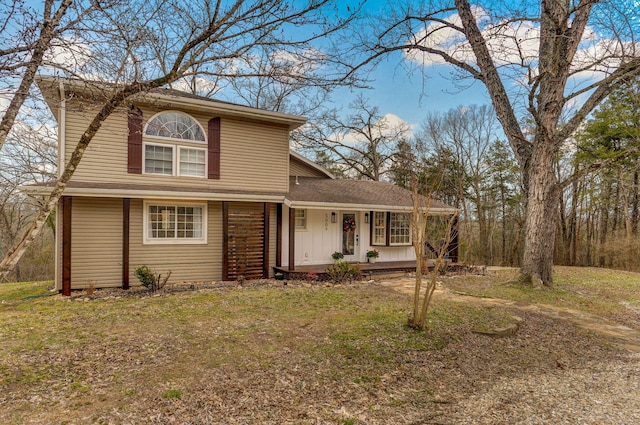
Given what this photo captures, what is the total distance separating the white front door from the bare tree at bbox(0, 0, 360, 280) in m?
7.78

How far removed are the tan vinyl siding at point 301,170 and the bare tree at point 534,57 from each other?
4.65 m

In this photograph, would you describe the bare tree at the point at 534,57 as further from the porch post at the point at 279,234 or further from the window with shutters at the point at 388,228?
the porch post at the point at 279,234

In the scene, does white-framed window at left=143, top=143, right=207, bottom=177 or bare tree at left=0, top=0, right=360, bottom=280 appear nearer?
bare tree at left=0, top=0, right=360, bottom=280

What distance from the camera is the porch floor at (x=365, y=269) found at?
32.0 feet

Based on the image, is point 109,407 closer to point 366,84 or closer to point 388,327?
point 388,327

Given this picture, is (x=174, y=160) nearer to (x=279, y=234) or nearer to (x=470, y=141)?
(x=279, y=234)

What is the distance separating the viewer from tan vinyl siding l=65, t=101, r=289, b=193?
8.43 m

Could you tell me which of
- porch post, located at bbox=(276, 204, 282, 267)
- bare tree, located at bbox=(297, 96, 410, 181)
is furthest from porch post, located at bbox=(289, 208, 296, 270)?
bare tree, located at bbox=(297, 96, 410, 181)

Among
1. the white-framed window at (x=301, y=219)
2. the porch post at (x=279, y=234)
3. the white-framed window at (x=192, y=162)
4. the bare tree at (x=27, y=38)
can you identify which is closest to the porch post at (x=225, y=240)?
the white-framed window at (x=192, y=162)

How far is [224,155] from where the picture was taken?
32.5ft

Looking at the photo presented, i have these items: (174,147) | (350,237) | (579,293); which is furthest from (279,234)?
(579,293)

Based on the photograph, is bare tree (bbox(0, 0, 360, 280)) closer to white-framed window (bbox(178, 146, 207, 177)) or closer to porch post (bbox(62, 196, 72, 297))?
porch post (bbox(62, 196, 72, 297))

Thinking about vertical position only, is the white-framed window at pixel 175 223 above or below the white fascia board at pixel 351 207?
Result: below

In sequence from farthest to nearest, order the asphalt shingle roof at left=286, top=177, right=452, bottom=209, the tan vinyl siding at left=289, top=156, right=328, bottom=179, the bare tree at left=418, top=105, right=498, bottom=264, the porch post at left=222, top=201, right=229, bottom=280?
the bare tree at left=418, top=105, right=498, bottom=264 < the tan vinyl siding at left=289, top=156, right=328, bottom=179 < the asphalt shingle roof at left=286, top=177, right=452, bottom=209 < the porch post at left=222, top=201, right=229, bottom=280
